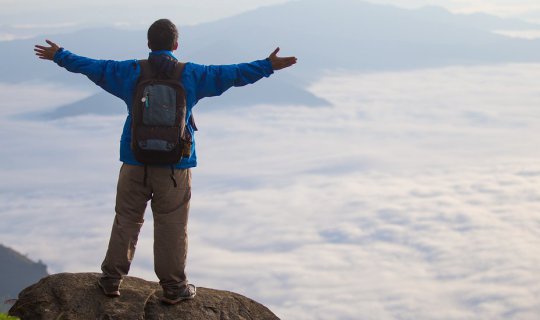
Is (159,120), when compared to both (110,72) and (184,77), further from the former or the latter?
(110,72)

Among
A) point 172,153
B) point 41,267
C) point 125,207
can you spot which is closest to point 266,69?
point 172,153

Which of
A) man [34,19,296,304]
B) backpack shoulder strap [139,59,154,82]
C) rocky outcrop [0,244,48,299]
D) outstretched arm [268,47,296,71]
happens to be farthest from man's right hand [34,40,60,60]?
rocky outcrop [0,244,48,299]

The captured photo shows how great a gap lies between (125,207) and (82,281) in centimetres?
135

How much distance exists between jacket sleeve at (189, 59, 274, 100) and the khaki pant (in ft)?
3.63

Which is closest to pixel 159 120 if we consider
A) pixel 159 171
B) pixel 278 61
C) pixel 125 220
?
pixel 159 171

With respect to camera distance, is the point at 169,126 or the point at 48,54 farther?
the point at 48,54

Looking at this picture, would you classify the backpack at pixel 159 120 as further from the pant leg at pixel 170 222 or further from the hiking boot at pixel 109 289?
the hiking boot at pixel 109 289

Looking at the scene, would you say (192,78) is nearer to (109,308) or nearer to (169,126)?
(169,126)

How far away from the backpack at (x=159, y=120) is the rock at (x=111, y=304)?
6.67 ft

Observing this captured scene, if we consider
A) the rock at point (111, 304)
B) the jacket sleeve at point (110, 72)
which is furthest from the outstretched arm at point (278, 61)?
the rock at point (111, 304)

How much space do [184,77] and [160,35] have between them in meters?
0.62

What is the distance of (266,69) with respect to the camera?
900cm

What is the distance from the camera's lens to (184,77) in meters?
8.78

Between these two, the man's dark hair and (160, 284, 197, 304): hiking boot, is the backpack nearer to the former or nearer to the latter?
the man's dark hair
